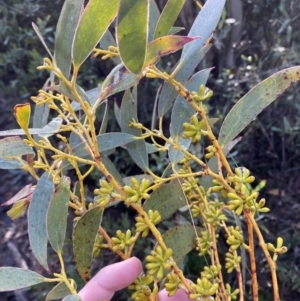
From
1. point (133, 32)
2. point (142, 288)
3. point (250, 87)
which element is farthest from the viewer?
point (250, 87)

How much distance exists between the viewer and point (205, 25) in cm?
51

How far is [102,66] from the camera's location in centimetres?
179

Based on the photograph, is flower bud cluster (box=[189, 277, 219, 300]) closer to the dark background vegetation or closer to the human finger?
the human finger

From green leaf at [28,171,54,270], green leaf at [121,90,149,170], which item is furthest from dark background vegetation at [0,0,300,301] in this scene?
green leaf at [28,171,54,270]

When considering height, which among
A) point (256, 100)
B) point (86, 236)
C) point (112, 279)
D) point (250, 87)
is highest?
point (256, 100)

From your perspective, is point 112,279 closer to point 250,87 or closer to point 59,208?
point 59,208

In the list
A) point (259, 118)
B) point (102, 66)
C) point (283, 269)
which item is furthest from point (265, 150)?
point (102, 66)

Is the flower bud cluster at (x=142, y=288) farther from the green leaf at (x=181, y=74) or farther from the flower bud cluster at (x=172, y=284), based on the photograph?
the green leaf at (x=181, y=74)

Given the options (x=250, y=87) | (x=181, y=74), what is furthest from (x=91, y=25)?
(x=250, y=87)

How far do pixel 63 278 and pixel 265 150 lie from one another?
4.62 ft

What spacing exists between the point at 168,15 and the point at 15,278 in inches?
13.9

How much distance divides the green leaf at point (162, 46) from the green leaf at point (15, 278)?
28 cm

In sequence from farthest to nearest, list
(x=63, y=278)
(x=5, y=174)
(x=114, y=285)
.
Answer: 1. (x=5, y=174)
2. (x=114, y=285)
3. (x=63, y=278)

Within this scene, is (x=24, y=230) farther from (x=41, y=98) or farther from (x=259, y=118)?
(x=41, y=98)
